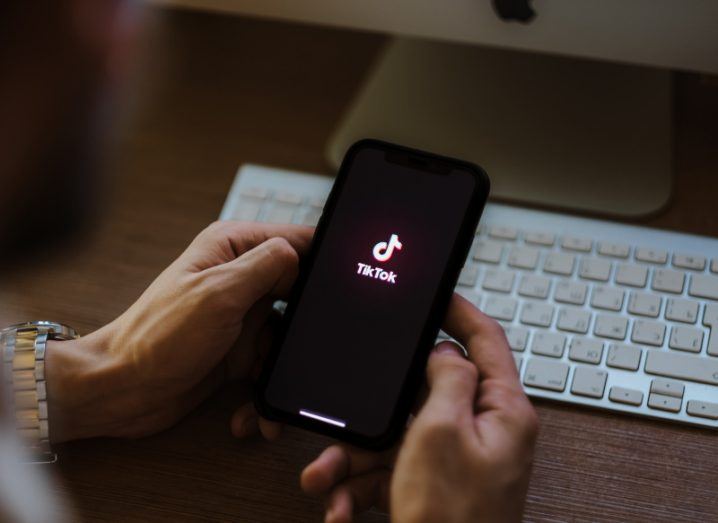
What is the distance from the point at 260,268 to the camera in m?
0.55

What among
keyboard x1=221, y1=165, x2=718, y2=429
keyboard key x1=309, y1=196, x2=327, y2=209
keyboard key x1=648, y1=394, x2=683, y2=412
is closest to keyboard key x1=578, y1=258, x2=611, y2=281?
keyboard x1=221, y1=165, x2=718, y2=429

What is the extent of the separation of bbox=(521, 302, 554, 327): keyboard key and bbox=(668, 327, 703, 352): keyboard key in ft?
0.29

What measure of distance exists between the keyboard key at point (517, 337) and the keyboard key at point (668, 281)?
110mm

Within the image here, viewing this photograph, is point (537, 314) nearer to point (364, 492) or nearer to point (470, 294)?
point (470, 294)

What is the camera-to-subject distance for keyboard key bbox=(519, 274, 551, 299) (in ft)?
2.10

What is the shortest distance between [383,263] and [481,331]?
8 cm

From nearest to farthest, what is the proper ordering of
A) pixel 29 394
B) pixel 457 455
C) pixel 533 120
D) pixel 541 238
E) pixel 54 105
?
pixel 457 455, pixel 29 394, pixel 541 238, pixel 533 120, pixel 54 105

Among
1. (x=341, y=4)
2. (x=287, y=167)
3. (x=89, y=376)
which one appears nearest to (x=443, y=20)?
(x=341, y=4)

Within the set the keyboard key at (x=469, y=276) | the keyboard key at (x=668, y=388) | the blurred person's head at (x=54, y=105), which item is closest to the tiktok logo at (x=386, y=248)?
the keyboard key at (x=469, y=276)

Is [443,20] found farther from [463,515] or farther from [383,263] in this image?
[463,515]

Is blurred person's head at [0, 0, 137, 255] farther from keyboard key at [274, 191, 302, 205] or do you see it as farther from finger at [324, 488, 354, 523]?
finger at [324, 488, 354, 523]

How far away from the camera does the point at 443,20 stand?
697 mm

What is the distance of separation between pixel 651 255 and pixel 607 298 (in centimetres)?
6

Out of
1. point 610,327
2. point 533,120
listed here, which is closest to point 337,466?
point 610,327
